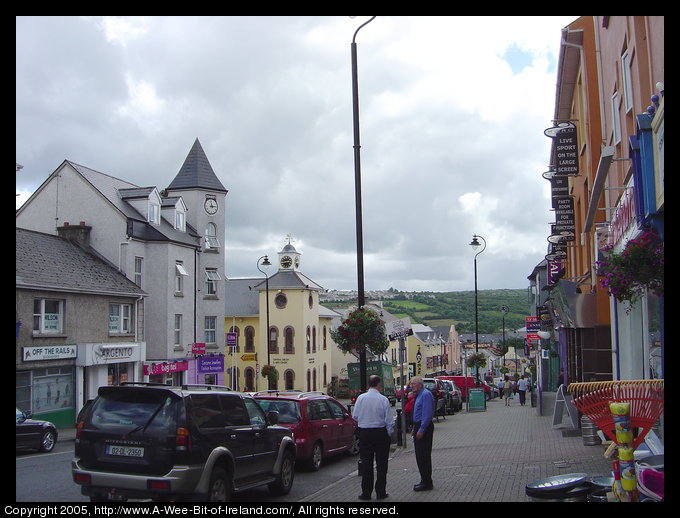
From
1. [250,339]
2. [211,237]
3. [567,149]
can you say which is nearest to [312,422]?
[567,149]

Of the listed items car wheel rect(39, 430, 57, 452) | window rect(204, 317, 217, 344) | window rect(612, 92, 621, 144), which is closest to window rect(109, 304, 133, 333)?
window rect(204, 317, 217, 344)

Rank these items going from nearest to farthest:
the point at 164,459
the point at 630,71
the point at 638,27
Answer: the point at 164,459, the point at 638,27, the point at 630,71

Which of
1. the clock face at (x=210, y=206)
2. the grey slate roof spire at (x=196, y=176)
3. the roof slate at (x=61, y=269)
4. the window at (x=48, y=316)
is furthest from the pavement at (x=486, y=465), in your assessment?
the grey slate roof spire at (x=196, y=176)

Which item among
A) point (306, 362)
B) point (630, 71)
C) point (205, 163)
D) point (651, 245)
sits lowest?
point (306, 362)

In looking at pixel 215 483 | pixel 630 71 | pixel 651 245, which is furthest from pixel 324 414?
pixel 630 71

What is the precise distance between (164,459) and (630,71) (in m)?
11.0

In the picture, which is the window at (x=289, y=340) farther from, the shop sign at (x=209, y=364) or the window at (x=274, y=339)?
the shop sign at (x=209, y=364)

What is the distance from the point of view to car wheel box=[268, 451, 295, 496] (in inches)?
428

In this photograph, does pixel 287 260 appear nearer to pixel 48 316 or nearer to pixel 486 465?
pixel 48 316

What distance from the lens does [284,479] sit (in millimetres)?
11047

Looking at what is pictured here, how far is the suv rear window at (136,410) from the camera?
8430 mm
